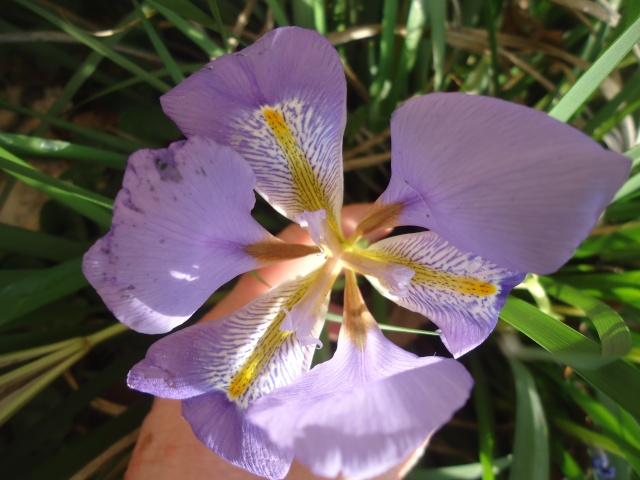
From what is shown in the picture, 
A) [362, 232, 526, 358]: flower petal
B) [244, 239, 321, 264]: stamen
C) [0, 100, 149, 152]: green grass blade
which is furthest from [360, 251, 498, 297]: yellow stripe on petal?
[0, 100, 149, 152]: green grass blade

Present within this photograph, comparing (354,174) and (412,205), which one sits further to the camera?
(354,174)

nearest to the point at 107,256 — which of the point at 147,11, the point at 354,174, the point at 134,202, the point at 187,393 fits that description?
the point at 134,202

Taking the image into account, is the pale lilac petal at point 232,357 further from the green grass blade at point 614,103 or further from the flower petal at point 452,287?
the green grass blade at point 614,103

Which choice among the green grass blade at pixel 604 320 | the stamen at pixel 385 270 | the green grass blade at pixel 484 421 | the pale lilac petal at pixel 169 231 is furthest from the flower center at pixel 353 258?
the green grass blade at pixel 484 421

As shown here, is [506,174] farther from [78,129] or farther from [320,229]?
[78,129]

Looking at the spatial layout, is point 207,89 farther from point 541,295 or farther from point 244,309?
point 541,295

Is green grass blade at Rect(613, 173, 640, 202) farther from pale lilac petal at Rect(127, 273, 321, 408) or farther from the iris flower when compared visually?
pale lilac petal at Rect(127, 273, 321, 408)
